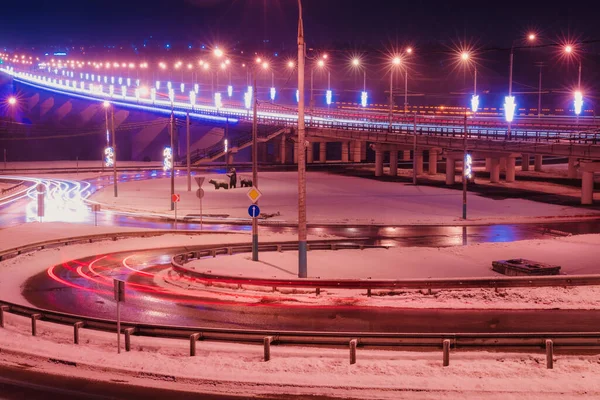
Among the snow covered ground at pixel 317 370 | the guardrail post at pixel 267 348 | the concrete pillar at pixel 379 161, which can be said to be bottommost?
the snow covered ground at pixel 317 370

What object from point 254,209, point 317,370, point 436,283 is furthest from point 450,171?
point 317,370

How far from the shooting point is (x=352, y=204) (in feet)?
182

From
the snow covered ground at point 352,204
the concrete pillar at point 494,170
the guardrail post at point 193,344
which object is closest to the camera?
the guardrail post at point 193,344

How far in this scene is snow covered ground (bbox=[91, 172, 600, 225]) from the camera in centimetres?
4731

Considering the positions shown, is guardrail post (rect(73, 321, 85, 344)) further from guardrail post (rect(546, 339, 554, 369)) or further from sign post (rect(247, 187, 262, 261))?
sign post (rect(247, 187, 262, 261))

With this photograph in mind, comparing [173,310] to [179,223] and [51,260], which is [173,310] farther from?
[179,223]

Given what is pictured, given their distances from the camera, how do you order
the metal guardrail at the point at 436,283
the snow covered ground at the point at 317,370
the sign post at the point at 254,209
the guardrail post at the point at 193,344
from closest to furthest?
the snow covered ground at the point at 317,370, the guardrail post at the point at 193,344, the metal guardrail at the point at 436,283, the sign post at the point at 254,209

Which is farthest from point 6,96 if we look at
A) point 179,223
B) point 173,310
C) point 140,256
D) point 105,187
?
point 173,310

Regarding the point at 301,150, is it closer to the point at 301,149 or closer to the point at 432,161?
the point at 301,149

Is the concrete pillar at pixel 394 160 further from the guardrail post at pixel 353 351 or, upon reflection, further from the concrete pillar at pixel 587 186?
the guardrail post at pixel 353 351

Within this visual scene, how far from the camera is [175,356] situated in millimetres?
14984

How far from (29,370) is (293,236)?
24.6 metres

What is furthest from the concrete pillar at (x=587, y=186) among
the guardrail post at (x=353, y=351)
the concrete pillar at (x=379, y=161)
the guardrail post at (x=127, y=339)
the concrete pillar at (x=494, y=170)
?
the guardrail post at (x=127, y=339)

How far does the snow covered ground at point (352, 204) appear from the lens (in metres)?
47.3
